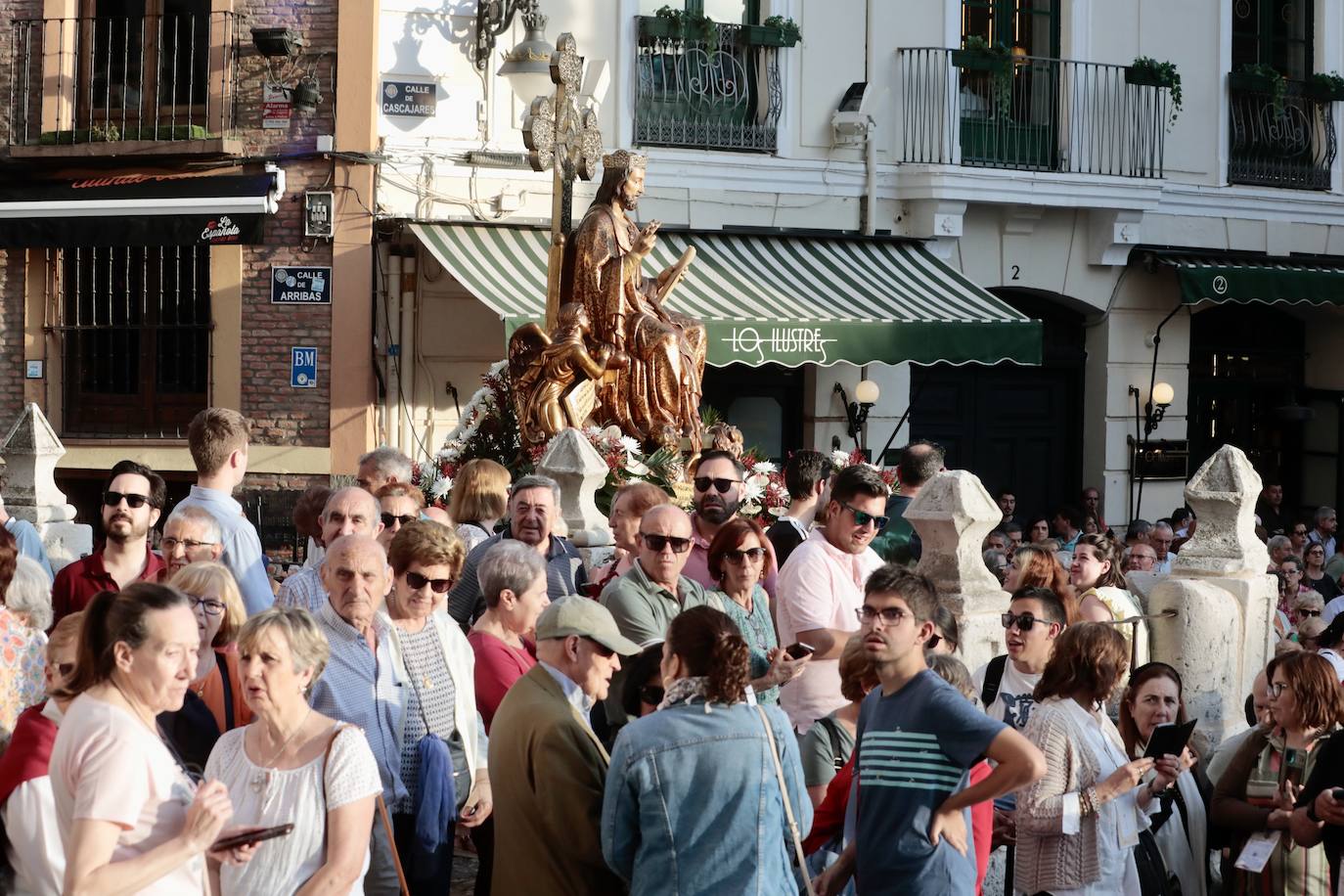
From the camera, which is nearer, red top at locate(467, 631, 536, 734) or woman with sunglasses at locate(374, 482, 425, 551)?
red top at locate(467, 631, 536, 734)

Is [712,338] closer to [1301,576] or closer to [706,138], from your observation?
[706,138]

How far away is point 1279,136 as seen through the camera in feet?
66.0

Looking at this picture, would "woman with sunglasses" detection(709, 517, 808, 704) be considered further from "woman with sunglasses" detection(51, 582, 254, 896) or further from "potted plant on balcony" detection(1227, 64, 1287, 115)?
"potted plant on balcony" detection(1227, 64, 1287, 115)

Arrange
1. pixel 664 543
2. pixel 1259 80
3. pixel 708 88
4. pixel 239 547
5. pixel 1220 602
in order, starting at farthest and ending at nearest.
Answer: pixel 1259 80 → pixel 708 88 → pixel 1220 602 → pixel 239 547 → pixel 664 543

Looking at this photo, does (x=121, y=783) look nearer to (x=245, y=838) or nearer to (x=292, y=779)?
(x=245, y=838)

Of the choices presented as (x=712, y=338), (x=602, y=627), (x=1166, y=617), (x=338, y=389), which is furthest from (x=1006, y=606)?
(x=338, y=389)

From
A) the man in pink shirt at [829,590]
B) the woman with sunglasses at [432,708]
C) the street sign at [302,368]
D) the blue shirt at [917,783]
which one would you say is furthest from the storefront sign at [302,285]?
the blue shirt at [917,783]

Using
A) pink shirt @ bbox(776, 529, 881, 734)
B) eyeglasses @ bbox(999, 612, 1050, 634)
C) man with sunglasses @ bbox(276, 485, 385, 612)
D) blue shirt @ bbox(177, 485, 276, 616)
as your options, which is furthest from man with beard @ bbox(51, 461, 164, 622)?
eyeglasses @ bbox(999, 612, 1050, 634)

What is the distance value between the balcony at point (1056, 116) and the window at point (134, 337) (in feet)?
22.7

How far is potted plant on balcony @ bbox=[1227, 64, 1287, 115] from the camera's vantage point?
65.0ft

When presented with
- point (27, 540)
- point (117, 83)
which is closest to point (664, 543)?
point (27, 540)

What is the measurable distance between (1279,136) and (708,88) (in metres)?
6.38

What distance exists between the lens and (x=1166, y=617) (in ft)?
31.3

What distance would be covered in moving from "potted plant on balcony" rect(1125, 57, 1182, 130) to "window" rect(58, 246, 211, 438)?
8667 mm
